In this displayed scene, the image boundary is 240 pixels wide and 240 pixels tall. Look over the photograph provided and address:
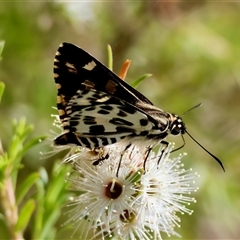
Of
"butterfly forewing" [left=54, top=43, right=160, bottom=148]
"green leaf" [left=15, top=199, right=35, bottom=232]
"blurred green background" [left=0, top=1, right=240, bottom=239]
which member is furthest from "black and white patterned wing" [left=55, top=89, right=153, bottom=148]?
"blurred green background" [left=0, top=1, right=240, bottom=239]

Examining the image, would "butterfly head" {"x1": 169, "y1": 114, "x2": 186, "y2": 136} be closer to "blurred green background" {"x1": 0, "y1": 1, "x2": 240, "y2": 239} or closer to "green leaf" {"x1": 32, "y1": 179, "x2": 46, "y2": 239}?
"green leaf" {"x1": 32, "y1": 179, "x2": 46, "y2": 239}

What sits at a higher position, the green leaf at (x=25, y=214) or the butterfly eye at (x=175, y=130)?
the butterfly eye at (x=175, y=130)

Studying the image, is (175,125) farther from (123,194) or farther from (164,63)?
(164,63)

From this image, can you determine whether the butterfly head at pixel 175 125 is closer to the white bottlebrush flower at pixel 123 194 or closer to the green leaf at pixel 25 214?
the white bottlebrush flower at pixel 123 194

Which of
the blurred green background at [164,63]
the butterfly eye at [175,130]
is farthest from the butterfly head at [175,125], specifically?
the blurred green background at [164,63]

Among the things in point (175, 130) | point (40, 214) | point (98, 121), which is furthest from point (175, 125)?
point (40, 214)

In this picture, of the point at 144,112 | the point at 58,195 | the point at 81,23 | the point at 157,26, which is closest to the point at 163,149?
the point at 144,112
